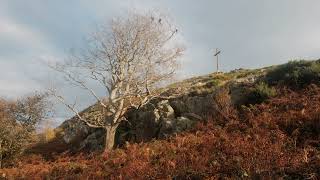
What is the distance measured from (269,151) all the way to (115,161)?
7641 millimetres

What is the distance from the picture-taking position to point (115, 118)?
91.0 feet

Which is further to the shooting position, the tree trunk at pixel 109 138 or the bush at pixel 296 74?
the tree trunk at pixel 109 138

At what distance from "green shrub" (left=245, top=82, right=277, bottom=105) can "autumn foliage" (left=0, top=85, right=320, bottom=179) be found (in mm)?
524

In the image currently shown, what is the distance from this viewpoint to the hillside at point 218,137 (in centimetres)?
1459

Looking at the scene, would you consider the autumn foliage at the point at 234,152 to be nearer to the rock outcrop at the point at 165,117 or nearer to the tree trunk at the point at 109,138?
the rock outcrop at the point at 165,117

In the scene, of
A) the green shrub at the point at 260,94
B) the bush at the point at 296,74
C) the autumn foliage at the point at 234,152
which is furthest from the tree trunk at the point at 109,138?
the bush at the point at 296,74

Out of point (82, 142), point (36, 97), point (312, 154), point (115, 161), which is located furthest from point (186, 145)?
point (36, 97)

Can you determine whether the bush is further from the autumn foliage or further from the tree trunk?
the tree trunk

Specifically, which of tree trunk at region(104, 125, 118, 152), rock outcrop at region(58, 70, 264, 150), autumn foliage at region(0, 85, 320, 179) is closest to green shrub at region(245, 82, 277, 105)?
autumn foliage at region(0, 85, 320, 179)

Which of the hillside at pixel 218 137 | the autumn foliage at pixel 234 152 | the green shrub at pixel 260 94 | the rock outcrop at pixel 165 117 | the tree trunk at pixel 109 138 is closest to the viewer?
the autumn foliage at pixel 234 152

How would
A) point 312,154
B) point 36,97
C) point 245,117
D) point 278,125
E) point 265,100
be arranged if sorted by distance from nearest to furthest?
point 312,154, point 278,125, point 245,117, point 265,100, point 36,97

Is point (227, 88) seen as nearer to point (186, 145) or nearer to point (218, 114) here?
point (218, 114)

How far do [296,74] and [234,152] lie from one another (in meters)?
11.6

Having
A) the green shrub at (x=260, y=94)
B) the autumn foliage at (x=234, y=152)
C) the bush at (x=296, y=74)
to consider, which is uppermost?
the bush at (x=296, y=74)
